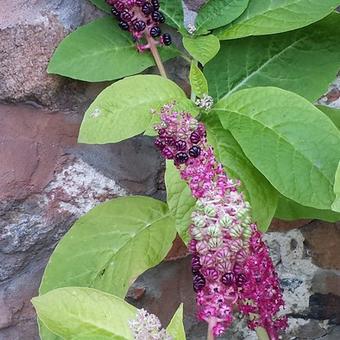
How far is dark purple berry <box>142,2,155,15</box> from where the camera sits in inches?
39.1

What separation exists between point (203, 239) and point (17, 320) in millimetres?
529

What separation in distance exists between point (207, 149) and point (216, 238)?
13 cm

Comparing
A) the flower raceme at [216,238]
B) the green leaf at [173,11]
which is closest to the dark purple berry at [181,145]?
the flower raceme at [216,238]

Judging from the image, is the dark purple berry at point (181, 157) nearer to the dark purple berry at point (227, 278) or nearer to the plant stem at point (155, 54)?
the dark purple berry at point (227, 278)

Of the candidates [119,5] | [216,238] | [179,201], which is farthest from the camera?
[119,5]

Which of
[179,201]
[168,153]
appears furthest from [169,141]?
[179,201]

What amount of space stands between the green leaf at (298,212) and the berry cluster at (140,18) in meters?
0.27

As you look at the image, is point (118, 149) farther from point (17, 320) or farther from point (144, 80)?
point (17, 320)

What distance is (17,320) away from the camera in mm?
1128

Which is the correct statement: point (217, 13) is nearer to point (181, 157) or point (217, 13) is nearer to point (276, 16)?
point (276, 16)

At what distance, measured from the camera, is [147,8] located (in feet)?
3.27

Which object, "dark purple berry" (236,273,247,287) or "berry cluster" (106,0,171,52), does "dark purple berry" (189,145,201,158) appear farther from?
"berry cluster" (106,0,171,52)

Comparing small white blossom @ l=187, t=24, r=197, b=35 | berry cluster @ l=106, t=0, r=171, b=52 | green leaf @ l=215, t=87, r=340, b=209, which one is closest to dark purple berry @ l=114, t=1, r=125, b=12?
berry cluster @ l=106, t=0, r=171, b=52

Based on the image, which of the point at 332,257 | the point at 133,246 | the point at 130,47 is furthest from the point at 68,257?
the point at 332,257
